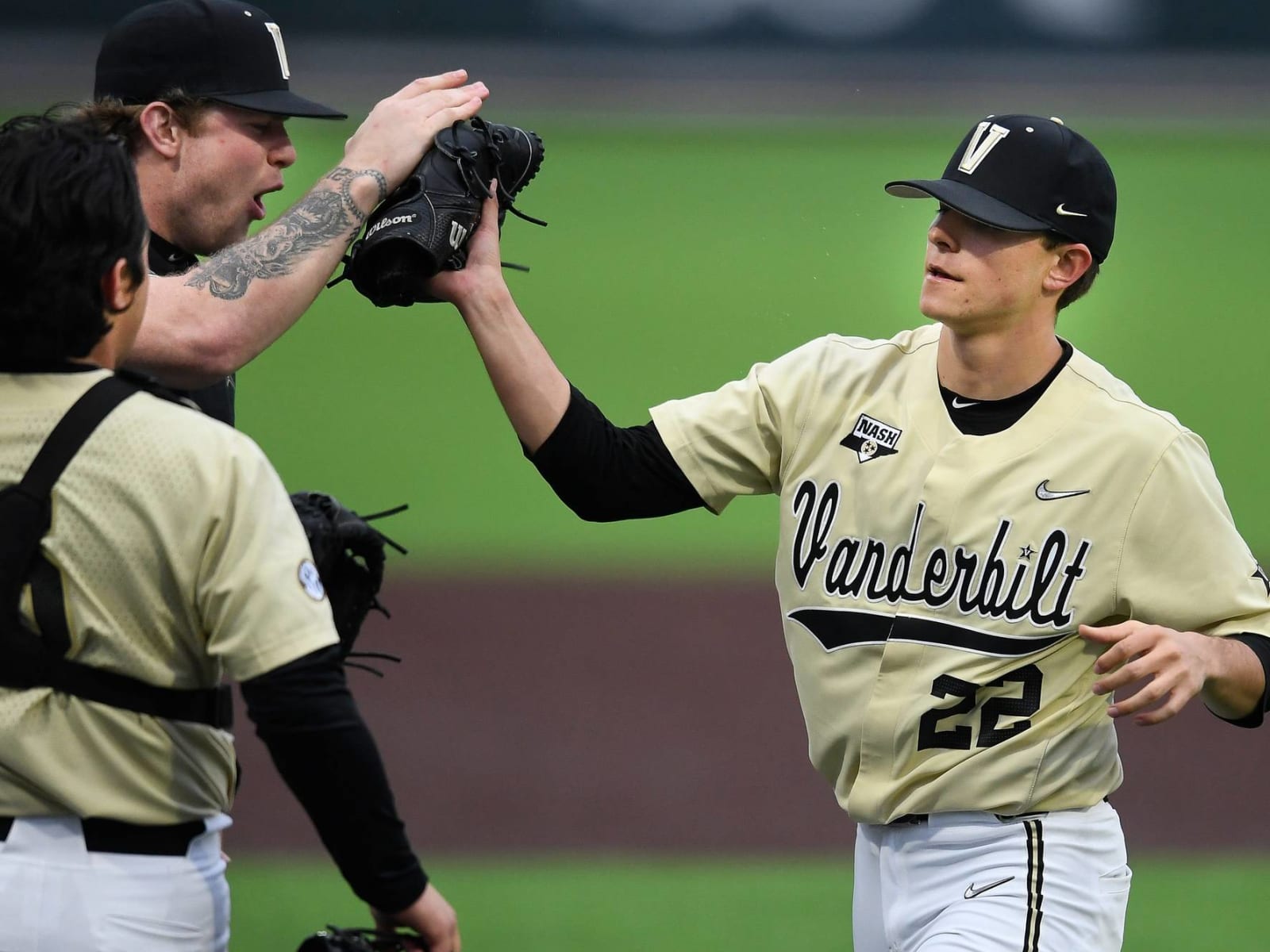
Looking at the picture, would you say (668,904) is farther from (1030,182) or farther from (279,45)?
(279,45)

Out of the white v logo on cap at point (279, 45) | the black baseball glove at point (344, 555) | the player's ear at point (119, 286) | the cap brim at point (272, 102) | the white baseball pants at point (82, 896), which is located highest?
the white v logo on cap at point (279, 45)

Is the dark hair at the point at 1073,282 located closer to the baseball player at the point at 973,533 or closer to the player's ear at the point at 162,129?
Result: the baseball player at the point at 973,533

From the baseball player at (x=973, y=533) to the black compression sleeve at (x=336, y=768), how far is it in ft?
3.35

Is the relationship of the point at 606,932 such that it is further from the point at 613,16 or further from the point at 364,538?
the point at 613,16

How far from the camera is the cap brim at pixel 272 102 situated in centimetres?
285

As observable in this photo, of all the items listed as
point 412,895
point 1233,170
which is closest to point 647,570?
point 412,895

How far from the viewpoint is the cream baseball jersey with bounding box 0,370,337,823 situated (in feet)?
5.89

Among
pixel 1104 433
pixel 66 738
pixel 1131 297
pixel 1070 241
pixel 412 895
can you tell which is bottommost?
pixel 1131 297

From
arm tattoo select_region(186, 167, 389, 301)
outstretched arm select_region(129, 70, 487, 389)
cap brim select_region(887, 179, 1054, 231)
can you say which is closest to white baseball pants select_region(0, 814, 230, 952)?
outstretched arm select_region(129, 70, 487, 389)

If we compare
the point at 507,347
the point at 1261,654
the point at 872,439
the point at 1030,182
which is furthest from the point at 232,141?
the point at 1261,654

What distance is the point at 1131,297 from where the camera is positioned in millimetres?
10383

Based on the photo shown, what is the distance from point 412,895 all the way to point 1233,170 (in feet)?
38.1

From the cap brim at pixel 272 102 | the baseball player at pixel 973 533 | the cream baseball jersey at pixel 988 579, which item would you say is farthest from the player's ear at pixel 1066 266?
the cap brim at pixel 272 102

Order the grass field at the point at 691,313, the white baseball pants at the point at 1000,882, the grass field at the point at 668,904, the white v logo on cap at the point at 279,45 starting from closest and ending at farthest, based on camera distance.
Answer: the white baseball pants at the point at 1000,882
the white v logo on cap at the point at 279,45
the grass field at the point at 668,904
the grass field at the point at 691,313
